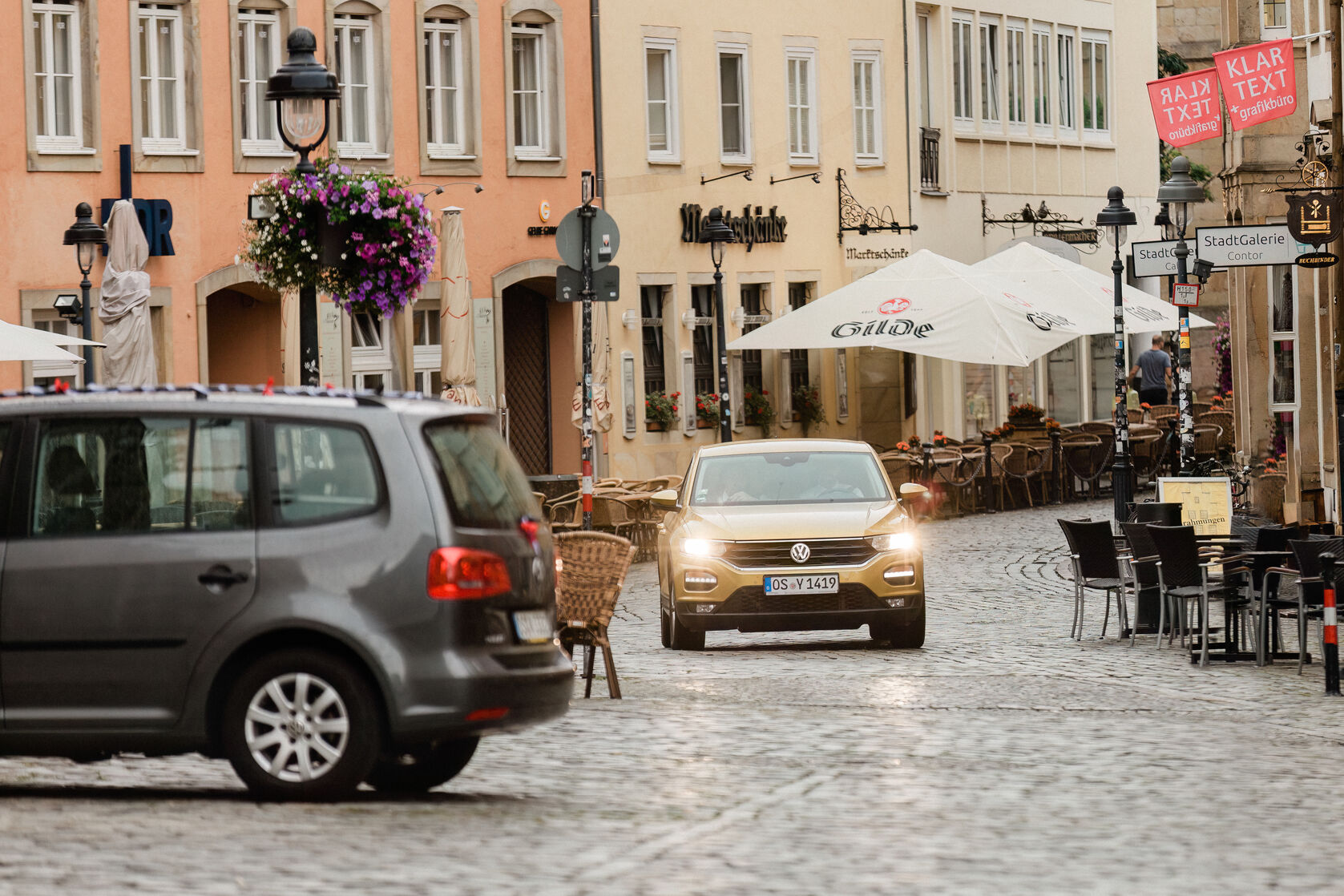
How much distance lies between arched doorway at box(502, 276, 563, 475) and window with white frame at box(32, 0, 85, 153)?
8076 millimetres

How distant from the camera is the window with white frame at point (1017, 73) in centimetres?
4416

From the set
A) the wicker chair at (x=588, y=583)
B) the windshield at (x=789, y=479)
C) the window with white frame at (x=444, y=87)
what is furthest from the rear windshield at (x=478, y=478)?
the window with white frame at (x=444, y=87)

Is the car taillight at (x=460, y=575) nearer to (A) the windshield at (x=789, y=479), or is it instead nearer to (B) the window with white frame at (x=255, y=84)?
(A) the windshield at (x=789, y=479)

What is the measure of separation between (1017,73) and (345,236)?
28.5 metres

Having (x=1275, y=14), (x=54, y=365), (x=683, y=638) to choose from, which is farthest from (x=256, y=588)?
(x=1275, y=14)

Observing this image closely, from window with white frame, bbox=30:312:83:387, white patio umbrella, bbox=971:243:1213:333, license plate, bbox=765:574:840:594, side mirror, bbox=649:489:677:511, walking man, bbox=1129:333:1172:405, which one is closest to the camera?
license plate, bbox=765:574:840:594

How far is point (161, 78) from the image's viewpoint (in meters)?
30.4

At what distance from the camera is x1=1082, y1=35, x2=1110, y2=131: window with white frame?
4694cm

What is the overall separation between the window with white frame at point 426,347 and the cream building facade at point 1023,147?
894 cm

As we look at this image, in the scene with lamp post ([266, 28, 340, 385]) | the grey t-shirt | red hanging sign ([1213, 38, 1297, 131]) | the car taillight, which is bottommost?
the car taillight

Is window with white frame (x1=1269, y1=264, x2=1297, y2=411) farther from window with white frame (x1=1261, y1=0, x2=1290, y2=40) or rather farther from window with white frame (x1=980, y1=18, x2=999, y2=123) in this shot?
window with white frame (x1=980, y1=18, x2=999, y2=123)

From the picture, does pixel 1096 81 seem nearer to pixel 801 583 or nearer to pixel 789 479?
pixel 789 479

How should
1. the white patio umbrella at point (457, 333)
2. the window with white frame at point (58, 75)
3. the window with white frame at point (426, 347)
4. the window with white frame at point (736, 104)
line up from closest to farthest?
the window with white frame at point (58, 75), the white patio umbrella at point (457, 333), the window with white frame at point (426, 347), the window with white frame at point (736, 104)

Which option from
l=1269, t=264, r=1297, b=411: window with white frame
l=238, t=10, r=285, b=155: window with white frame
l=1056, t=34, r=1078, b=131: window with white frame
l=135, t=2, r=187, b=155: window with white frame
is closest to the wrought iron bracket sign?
l=1056, t=34, r=1078, b=131: window with white frame
